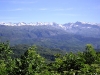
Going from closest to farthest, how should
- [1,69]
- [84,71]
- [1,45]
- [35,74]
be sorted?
[35,74] < [84,71] < [1,69] < [1,45]

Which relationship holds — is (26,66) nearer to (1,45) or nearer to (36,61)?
(36,61)

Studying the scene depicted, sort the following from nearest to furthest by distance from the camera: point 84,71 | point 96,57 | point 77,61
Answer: point 84,71 < point 77,61 < point 96,57

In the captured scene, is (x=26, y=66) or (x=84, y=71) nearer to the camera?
(x=26, y=66)

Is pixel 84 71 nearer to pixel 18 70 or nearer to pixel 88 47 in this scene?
pixel 18 70

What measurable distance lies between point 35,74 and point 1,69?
2270 centimetres

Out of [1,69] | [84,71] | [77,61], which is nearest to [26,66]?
[84,71]

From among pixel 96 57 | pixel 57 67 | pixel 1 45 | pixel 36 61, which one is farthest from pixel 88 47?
pixel 1 45

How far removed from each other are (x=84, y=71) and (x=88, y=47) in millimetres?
26072

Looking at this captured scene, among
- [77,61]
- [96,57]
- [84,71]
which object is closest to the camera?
[84,71]

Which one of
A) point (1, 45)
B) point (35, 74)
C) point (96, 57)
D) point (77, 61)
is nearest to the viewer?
point (35, 74)

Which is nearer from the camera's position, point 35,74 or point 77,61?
point 35,74

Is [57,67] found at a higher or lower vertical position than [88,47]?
lower

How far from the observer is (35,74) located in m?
37.6

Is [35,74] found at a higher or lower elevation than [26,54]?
lower
